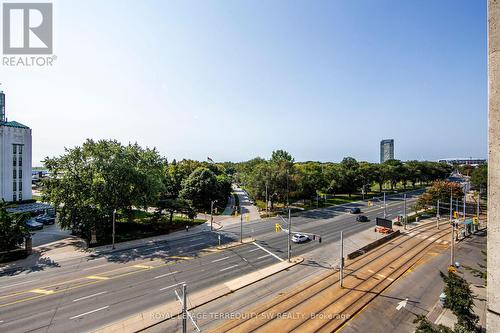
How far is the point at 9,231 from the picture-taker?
107ft

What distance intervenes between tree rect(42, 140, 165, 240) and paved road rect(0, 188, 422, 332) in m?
7.62

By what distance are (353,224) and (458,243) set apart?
16.5 m

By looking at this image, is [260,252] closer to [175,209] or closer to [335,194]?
[175,209]

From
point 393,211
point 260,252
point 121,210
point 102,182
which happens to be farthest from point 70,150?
point 393,211

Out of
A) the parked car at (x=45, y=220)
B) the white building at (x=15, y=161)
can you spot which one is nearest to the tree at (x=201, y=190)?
the parked car at (x=45, y=220)

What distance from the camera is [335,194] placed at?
93000 millimetres

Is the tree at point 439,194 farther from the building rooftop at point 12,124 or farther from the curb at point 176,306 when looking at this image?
the building rooftop at point 12,124

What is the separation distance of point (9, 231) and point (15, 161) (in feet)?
124

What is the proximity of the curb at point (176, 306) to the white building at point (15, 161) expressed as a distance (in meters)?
58.7

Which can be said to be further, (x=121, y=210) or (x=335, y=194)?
(x=335, y=194)

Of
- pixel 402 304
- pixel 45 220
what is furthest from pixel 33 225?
pixel 402 304

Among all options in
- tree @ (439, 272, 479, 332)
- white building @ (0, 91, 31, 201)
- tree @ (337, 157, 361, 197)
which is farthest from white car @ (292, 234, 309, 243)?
white building @ (0, 91, 31, 201)

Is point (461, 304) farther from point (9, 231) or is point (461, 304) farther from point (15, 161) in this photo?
point (15, 161)

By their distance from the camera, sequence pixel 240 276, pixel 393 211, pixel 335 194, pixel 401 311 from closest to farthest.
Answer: pixel 401 311, pixel 240 276, pixel 393 211, pixel 335 194
